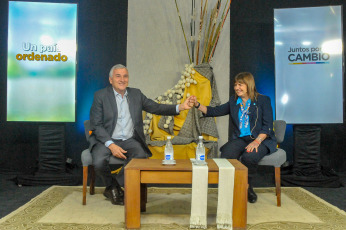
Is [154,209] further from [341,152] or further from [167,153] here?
[341,152]

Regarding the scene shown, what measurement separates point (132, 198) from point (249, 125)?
4.66 feet

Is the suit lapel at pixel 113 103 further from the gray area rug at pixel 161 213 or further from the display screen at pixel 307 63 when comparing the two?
the display screen at pixel 307 63

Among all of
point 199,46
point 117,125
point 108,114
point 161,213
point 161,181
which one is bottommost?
point 161,213

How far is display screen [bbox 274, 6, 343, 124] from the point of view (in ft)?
13.0

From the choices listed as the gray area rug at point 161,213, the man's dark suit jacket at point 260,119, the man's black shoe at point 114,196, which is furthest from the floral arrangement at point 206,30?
the man's black shoe at point 114,196

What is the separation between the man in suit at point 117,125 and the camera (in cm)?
294

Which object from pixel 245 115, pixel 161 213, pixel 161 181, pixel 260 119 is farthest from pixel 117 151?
pixel 260 119

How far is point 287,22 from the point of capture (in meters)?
4.01

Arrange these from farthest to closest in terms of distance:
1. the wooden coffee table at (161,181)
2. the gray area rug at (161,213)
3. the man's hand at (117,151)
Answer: the man's hand at (117,151) → the gray area rug at (161,213) → the wooden coffee table at (161,181)

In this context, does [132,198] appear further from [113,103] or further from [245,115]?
[245,115]

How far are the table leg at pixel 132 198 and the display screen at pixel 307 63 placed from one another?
2.34 m

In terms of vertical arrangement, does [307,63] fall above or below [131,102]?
above

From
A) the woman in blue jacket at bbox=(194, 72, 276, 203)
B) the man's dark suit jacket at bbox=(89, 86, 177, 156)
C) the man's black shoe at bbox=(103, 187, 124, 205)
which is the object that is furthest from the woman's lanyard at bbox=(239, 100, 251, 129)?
the man's black shoe at bbox=(103, 187, 124, 205)

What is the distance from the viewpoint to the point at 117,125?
3.15 meters
